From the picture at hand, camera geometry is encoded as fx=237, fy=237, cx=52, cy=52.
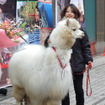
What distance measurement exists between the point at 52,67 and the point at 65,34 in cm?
49

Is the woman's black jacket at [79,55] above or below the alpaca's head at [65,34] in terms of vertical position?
below

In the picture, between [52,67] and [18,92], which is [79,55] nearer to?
[52,67]

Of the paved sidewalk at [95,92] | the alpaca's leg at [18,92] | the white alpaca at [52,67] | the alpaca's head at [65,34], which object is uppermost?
the alpaca's head at [65,34]

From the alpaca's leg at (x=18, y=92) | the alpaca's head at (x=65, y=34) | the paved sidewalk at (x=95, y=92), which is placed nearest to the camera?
the alpaca's head at (x=65, y=34)

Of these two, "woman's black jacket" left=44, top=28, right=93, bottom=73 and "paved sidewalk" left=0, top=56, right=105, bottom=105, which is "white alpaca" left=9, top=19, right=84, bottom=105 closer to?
"woman's black jacket" left=44, top=28, right=93, bottom=73

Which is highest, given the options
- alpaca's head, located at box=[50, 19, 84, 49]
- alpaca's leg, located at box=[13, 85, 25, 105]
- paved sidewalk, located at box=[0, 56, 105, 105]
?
alpaca's head, located at box=[50, 19, 84, 49]

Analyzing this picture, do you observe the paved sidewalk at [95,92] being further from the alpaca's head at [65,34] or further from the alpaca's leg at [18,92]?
the alpaca's head at [65,34]

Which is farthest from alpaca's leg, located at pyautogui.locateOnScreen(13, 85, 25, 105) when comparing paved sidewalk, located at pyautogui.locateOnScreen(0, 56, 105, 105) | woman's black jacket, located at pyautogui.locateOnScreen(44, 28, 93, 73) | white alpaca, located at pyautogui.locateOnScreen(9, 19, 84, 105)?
paved sidewalk, located at pyautogui.locateOnScreen(0, 56, 105, 105)

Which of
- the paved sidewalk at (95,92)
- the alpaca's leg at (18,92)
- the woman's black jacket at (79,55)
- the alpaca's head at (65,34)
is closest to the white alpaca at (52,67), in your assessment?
the alpaca's head at (65,34)

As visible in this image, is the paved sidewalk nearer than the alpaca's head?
No

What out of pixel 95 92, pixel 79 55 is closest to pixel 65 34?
pixel 79 55

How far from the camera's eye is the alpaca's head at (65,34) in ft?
10.6

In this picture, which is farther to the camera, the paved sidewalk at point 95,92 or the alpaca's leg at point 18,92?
the paved sidewalk at point 95,92

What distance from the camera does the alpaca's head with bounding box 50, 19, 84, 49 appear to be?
10.6 feet
